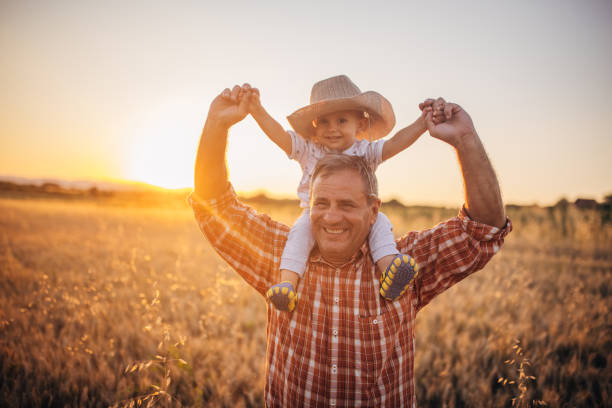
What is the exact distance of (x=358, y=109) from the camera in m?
2.72

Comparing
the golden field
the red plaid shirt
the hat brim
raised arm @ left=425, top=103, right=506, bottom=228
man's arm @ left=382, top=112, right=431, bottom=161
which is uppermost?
the hat brim

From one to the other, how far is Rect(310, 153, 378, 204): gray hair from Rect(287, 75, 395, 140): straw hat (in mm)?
693

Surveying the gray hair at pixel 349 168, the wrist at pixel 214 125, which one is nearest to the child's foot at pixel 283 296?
the gray hair at pixel 349 168

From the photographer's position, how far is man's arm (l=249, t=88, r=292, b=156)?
2162 millimetres

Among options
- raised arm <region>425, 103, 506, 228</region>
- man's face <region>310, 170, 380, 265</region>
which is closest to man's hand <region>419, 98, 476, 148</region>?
raised arm <region>425, 103, 506, 228</region>

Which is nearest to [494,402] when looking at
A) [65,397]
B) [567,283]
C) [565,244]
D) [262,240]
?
[262,240]

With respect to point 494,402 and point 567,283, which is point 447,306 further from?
point 567,283

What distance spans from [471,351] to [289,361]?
3.13 meters

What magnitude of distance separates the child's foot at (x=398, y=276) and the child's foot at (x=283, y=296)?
2.02ft

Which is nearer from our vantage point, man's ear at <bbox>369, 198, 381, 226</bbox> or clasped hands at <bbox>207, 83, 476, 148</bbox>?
clasped hands at <bbox>207, 83, 476, 148</bbox>

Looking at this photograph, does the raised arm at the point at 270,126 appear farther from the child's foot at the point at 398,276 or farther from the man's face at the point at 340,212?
the child's foot at the point at 398,276

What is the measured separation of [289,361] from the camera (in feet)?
6.18

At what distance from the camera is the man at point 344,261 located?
1794 millimetres

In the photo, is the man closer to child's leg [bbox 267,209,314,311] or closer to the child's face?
child's leg [bbox 267,209,314,311]
